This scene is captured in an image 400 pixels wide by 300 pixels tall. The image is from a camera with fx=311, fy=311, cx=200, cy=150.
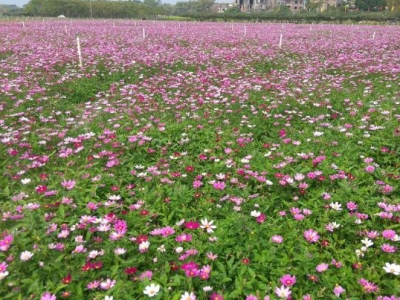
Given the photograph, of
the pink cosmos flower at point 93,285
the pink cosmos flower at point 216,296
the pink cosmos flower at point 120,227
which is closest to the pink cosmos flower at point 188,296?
the pink cosmos flower at point 216,296

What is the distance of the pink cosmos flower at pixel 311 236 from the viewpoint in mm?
2639

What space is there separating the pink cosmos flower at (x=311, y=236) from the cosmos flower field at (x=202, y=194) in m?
0.01

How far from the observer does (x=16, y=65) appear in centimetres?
962

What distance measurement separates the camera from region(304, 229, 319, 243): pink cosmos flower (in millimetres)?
2639

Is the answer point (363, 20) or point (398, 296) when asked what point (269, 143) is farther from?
point (363, 20)

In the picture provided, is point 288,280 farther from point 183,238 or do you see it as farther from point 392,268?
point 183,238

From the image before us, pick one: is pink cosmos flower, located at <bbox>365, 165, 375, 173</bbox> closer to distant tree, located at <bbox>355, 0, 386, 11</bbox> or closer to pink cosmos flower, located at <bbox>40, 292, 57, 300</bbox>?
pink cosmos flower, located at <bbox>40, 292, 57, 300</bbox>

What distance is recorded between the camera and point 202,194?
3484mm

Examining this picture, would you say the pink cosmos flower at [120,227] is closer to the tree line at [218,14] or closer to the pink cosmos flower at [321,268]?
the pink cosmos flower at [321,268]

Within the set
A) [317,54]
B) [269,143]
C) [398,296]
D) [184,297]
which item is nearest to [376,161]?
[269,143]

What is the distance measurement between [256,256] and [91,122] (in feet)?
13.8

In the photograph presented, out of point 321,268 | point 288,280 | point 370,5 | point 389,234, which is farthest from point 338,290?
point 370,5

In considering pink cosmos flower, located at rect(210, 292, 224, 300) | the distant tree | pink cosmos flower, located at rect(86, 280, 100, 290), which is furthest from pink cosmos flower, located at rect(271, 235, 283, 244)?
the distant tree

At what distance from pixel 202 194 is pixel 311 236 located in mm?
1259
